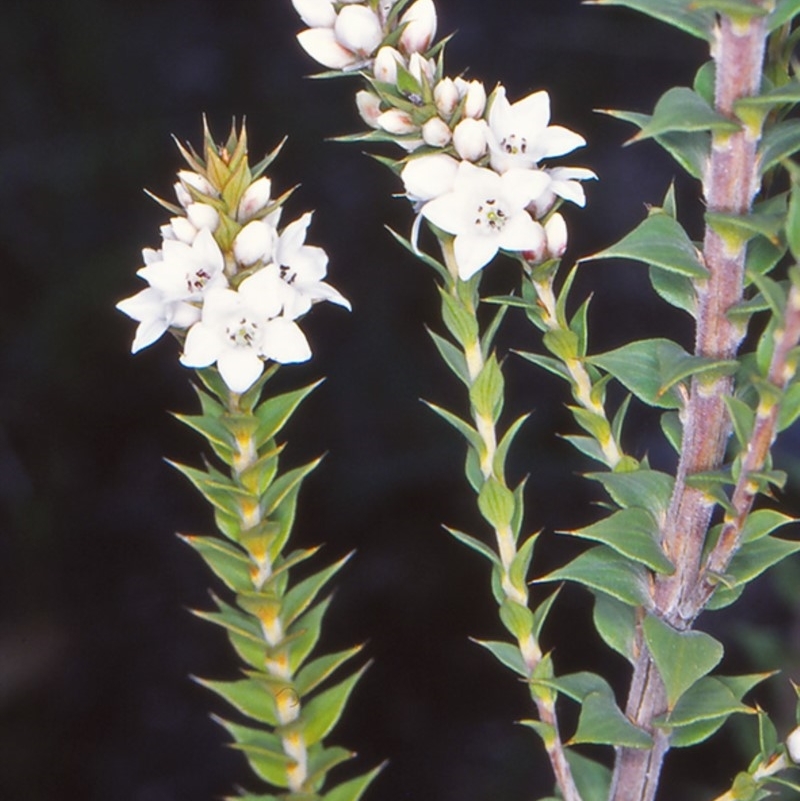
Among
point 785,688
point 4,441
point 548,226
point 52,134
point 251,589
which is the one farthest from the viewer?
point 52,134

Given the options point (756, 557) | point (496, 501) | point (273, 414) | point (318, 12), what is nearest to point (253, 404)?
point (273, 414)

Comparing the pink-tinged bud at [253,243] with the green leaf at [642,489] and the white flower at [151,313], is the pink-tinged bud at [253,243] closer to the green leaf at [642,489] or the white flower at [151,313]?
the white flower at [151,313]

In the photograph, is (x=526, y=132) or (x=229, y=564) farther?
(x=229, y=564)

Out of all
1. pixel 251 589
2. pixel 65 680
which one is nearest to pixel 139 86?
pixel 65 680

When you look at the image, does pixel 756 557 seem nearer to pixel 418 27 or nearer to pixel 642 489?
pixel 642 489

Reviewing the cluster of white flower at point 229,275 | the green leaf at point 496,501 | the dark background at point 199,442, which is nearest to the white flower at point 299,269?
the cluster of white flower at point 229,275

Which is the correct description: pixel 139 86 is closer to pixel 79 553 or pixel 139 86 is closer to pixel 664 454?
pixel 79 553

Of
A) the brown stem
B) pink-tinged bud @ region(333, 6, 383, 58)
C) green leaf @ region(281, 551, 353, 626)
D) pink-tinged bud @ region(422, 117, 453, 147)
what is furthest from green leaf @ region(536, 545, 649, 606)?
pink-tinged bud @ region(333, 6, 383, 58)
